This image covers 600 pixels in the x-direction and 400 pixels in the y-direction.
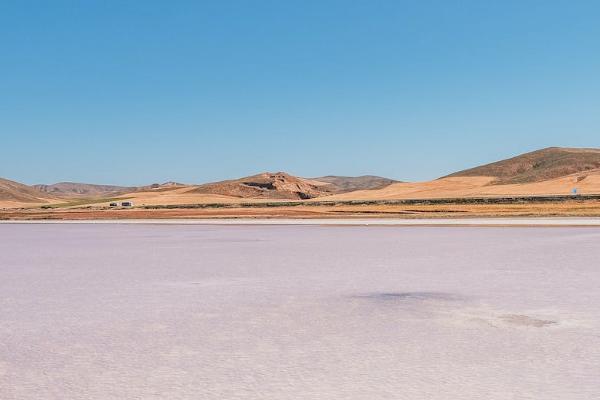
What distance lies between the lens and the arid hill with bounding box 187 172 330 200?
157125 mm

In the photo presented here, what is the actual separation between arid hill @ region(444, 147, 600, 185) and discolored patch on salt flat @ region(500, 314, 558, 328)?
137m

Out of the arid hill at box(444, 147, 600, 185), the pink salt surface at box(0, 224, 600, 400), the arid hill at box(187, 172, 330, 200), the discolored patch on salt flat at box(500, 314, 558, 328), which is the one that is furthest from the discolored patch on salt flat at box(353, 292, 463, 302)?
the arid hill at box(187, 172, 330, 200)

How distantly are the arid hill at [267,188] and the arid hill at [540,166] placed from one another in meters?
41.6

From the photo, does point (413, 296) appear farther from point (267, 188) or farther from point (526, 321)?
point (267, 188)

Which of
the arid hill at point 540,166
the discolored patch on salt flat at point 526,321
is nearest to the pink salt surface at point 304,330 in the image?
the discolored patch on salt flat at point 526,321

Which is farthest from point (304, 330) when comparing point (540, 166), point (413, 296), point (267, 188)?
point (540, 166)

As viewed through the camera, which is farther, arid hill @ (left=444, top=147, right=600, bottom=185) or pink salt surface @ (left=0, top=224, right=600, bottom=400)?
arid hill @ (left=444, top=147, right=600, bottom=185)

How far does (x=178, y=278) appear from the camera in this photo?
15.6m

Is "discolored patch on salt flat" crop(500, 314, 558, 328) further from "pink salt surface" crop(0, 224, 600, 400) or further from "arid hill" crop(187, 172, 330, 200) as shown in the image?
"arid hill" crop(187, 172, 330, 200)

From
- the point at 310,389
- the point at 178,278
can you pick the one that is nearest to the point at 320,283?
the point at 178,278

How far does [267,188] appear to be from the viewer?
161 metres

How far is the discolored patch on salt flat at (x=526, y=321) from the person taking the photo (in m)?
9.54

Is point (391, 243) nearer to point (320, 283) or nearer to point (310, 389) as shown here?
point (320, 283)

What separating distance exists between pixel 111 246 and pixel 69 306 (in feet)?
52.2
